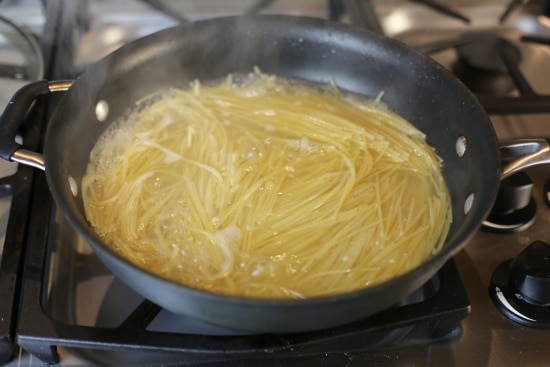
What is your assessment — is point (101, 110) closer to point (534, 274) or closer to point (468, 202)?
point (468, 202)

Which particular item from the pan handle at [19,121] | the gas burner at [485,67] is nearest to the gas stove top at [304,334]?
the gas burner at [485,67]

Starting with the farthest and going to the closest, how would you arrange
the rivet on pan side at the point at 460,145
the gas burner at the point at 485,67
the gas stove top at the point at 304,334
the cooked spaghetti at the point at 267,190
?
1. the gas burner at the point at 485,67
2. the rivet on pan side at the point at 460,145
3. the cooked spaghetti at the point at 267,190
4. the gas stove top at the point at 304,334

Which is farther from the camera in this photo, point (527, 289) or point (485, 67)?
point (485, 67)

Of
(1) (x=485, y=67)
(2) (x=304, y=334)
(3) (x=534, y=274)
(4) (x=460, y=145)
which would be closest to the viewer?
(2) (x=304, y=334)

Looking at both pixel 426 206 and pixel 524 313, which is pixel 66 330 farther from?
pixel 524 313

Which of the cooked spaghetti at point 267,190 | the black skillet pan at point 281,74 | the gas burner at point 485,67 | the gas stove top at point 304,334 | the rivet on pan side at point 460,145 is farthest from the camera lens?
A: the gas burner at point 485,67

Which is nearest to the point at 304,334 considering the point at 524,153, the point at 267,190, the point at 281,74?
the point at 267,190

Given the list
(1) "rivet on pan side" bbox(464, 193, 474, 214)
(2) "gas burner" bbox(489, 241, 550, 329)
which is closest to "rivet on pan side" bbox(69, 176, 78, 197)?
(1) "rivet on pan side" bbox(464, 193, 474, 214)

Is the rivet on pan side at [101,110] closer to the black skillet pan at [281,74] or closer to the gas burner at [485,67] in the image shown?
the black skillet pan at [281,74]
